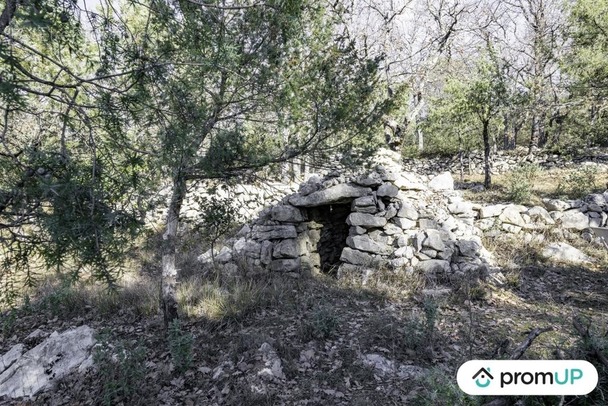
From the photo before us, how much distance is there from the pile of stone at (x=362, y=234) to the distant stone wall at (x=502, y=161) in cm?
654

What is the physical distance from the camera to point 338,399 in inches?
123

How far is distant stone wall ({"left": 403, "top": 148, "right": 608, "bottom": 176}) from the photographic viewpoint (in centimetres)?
1275

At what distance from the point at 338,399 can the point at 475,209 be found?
5.88m

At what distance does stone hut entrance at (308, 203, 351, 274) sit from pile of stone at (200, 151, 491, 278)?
0.8 inches

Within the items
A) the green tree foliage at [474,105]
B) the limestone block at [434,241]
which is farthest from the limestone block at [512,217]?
the green tree foliage at [474,105]

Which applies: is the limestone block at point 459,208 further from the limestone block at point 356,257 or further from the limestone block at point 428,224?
the limestone block at point 356,257

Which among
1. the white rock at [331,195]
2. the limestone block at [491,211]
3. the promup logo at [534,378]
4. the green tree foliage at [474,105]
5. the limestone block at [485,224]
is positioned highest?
the green tree foliage at [474,105]

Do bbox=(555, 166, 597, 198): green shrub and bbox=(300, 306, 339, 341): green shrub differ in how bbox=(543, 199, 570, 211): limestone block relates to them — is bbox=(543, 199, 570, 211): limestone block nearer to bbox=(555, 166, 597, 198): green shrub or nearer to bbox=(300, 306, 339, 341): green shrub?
bbox=(555, 166, 597, 198): green shrub

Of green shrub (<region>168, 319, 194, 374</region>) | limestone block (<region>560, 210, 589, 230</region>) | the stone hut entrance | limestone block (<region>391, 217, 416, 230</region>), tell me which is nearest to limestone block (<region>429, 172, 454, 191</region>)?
limestone block (<region>391, 217, 416, 230</region>)

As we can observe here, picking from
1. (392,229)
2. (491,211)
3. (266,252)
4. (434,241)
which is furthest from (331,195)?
(491,211)

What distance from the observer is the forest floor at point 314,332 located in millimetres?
3188

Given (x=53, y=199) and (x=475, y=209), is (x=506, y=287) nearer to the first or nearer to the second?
(x=475, y=209)

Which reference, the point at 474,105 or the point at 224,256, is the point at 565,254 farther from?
the point at 224,256

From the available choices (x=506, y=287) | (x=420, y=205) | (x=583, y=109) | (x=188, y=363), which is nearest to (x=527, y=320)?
(x=506, y=287)
